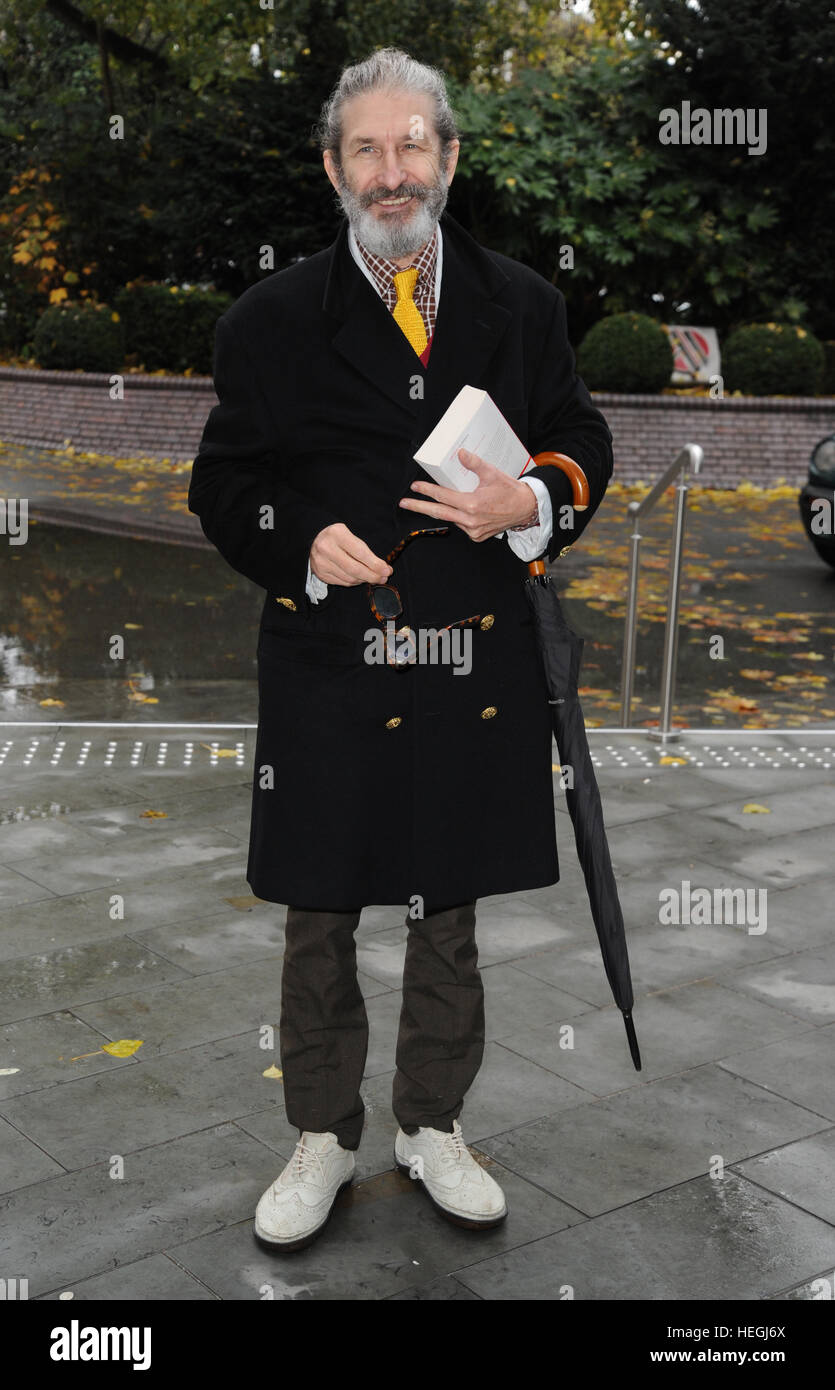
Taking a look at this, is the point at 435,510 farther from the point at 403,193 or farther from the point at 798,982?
the point at 798,982

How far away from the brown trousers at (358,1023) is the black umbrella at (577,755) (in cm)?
32

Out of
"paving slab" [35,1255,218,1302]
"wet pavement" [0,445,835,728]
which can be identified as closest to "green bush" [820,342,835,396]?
"wet pavement" [0,445,835,728]

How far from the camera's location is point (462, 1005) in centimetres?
356

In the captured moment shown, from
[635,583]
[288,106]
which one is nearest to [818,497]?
[635,583]

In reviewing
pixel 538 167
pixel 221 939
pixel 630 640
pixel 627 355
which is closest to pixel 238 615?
pixel 630 640

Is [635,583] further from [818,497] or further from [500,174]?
[500,174]

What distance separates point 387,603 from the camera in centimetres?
321

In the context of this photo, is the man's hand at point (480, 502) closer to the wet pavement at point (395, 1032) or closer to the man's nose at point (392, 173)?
the man's nose at point (392, 173)

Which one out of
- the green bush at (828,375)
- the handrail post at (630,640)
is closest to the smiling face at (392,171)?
the handrail post at (630,640)

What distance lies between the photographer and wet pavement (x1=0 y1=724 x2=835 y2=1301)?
11.2 ft

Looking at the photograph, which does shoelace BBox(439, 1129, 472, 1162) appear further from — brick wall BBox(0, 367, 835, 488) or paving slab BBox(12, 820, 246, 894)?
brick wall BBox(0, 367, 835, 488)

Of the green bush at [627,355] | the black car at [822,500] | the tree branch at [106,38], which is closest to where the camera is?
the black car at [822,500]

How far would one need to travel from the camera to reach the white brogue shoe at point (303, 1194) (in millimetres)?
3424
